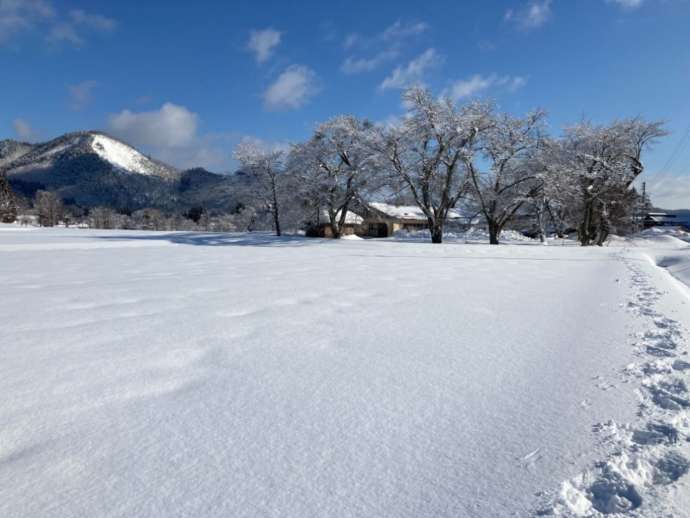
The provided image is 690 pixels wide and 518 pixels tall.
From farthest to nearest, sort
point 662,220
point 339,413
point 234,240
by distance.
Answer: point 662,220
point 234,240
point 339,413

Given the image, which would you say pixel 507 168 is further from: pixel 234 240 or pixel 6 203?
pixel 6 203

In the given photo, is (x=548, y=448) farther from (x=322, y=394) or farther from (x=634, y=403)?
(x=322, y=394)

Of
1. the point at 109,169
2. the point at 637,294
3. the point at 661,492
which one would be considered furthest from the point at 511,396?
the point at 109,169

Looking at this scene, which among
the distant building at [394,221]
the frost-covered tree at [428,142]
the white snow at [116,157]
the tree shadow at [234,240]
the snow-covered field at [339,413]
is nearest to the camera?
the snow-covered field at [339,413]

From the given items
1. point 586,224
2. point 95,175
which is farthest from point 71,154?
point 586,224

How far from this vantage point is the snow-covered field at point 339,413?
1.57 m

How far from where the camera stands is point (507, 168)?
2419 cm

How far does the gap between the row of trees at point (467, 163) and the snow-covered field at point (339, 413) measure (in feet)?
66.4

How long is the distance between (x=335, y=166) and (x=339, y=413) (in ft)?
88.4

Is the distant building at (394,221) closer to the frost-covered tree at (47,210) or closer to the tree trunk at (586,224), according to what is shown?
the tree trunk at (586,224)

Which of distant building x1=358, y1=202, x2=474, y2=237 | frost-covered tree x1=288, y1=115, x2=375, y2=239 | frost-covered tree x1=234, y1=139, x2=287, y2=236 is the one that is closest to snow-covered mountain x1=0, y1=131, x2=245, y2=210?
distant building x1=358, y1=202, x2=474, y2=237

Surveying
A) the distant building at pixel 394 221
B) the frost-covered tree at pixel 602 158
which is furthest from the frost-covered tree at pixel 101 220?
the frost-covered tree at pixel 602 158

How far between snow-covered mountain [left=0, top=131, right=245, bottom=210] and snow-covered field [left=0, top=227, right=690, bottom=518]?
146 m

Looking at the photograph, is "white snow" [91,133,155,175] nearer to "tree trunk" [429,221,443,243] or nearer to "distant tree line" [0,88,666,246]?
"distant tree line" [0,88,666,246]
